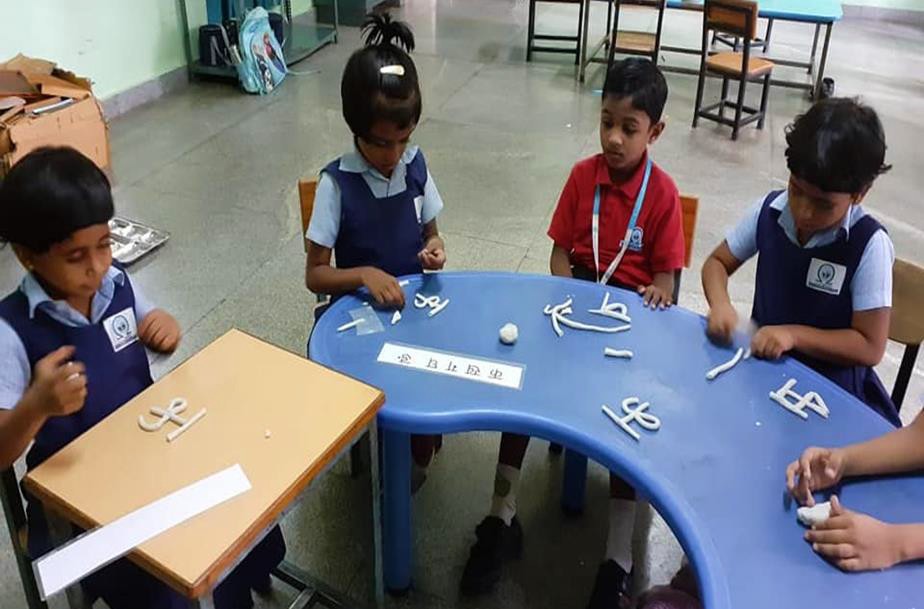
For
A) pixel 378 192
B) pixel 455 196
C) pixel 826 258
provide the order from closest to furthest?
pixel 826 258 → pixel 378 192 → pixel 455 196

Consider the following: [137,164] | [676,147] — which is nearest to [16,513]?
[137,164]

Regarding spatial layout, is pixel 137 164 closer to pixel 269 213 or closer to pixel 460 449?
pixel 269 213

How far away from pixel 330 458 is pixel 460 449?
1059mm

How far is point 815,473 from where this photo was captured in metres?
1.18

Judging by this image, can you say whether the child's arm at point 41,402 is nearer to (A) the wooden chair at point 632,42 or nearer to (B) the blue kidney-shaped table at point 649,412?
(B) the blue kidney-shaped table at point 649,412

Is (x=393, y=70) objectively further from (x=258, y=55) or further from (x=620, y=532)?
(x=258, y=55)

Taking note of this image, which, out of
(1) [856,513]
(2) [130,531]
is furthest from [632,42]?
(2) [130,531]

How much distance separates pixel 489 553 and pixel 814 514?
867 mm

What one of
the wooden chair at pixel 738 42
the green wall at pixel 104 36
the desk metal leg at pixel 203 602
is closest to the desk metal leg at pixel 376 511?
the desk metal leg at pixel 203 602

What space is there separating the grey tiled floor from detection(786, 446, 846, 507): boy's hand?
2.45 ft

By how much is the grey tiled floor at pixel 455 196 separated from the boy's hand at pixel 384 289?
648mm

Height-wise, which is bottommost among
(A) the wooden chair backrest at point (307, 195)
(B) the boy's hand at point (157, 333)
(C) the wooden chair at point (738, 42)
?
(C) the wooden chair at point (738, 42)

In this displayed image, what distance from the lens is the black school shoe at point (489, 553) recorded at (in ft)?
5.89

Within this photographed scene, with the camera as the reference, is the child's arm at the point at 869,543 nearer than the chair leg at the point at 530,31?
Yes
